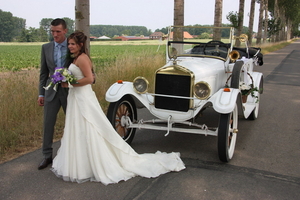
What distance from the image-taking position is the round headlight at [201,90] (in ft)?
14.3

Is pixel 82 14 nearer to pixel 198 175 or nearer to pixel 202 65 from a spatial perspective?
pixel 202 65

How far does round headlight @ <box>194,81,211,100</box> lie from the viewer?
172 inches

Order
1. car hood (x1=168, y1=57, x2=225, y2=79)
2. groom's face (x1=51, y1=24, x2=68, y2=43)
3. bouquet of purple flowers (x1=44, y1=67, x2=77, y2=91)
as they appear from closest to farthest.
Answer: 1. bouquet of purple flowers (x1=44, y1=67, x2=77, y2=91)
2. groom's face (x1=51, y1=24, x2=68, y2=43)
3. car hood (x1=168, y1=57, x2=225, y2=79)

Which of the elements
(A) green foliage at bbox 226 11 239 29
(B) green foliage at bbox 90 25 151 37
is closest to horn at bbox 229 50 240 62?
(A) green foliage at bbox 226 11 239 29

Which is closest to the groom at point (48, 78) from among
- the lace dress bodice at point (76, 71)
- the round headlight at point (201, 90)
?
the lace dress bodice at point (76, 71)

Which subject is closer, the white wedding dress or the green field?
the white wedding dress

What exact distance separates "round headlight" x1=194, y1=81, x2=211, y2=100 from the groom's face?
6.58 ft

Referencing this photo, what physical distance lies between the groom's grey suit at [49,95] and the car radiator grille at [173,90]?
4.97 ft

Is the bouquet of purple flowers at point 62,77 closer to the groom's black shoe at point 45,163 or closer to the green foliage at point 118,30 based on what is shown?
the groom's black shoe at point 45,163

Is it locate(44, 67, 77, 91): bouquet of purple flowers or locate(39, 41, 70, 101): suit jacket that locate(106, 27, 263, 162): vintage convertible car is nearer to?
locate(39, 41, 70, 101): suit jacket

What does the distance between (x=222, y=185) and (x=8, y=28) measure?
269 ft

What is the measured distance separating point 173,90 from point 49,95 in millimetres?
1862

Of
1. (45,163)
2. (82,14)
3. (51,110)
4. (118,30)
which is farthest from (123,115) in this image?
(118,30)

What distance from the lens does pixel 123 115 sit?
16.2ft
